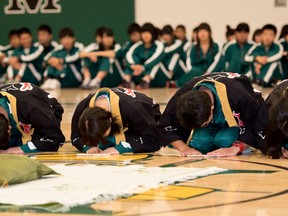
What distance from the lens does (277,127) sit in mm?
5449

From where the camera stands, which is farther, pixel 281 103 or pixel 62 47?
pixel 62 47

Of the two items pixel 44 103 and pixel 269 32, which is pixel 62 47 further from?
pixel 44 103

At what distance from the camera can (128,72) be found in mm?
15438

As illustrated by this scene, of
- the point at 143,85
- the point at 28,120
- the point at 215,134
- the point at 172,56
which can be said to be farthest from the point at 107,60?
the point at 215,134

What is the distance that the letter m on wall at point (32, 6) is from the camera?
1808 cm

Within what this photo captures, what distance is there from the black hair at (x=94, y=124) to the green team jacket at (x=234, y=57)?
31.4 ft

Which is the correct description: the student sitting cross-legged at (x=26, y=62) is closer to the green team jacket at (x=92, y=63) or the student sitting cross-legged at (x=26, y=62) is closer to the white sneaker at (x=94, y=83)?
the green team jacket at (x=92, y=63)

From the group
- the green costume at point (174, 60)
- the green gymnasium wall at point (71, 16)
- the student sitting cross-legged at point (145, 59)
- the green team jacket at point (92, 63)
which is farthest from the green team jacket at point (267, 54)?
the green gymnasium wall at point (71, 16)

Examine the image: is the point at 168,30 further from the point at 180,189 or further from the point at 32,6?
the point at 180,189

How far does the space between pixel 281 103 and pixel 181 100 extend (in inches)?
26.1

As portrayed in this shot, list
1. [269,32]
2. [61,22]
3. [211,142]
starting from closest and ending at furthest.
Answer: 1. [211,142]
2. [269,32]
3. [61,22]

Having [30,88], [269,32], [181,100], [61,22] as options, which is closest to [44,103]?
[30,88]

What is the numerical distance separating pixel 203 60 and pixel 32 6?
4902mm

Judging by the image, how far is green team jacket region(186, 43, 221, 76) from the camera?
15.0m
